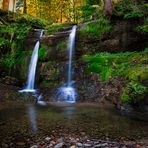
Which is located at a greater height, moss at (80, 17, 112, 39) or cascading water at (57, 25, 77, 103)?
moss at (80, 17, 112, 39)

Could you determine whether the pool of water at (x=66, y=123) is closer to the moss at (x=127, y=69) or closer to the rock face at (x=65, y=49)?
the moss at (x=127, y=69)

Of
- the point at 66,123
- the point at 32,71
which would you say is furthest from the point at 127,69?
the point at 32,71

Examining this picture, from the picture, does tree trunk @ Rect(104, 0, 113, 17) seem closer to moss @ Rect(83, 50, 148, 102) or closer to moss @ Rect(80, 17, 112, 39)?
moss @ Rect(80, 17, 112, 39)

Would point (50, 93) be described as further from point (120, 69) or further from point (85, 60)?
point (120, 69)

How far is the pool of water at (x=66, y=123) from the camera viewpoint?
7.62 metres

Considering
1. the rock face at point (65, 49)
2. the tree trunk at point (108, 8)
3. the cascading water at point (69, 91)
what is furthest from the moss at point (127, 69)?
the tree trunk at point (108, 8)

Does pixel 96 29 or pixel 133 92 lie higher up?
pixel 96 29

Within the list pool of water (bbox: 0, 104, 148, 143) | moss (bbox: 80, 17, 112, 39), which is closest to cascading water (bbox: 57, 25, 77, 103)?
moss (bbox: 80, 17, 112, 39)

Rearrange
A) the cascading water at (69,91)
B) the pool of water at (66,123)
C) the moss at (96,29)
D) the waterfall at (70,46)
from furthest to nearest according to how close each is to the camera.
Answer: the moss at (96,29) → the waterfall at (70,46) → the cascading water at (69,91) → the pool of water at (66,123)

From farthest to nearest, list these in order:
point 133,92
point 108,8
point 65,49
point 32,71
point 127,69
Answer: point 108,8 < point 32,71 < point 65,49 < point 127,69 < point 133,92

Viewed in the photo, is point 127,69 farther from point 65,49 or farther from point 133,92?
point 65,49

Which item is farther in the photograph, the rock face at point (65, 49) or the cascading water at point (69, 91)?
the rock face at point (65, 49)

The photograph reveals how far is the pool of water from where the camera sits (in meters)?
7.62

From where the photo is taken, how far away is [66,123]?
887 centimetres
